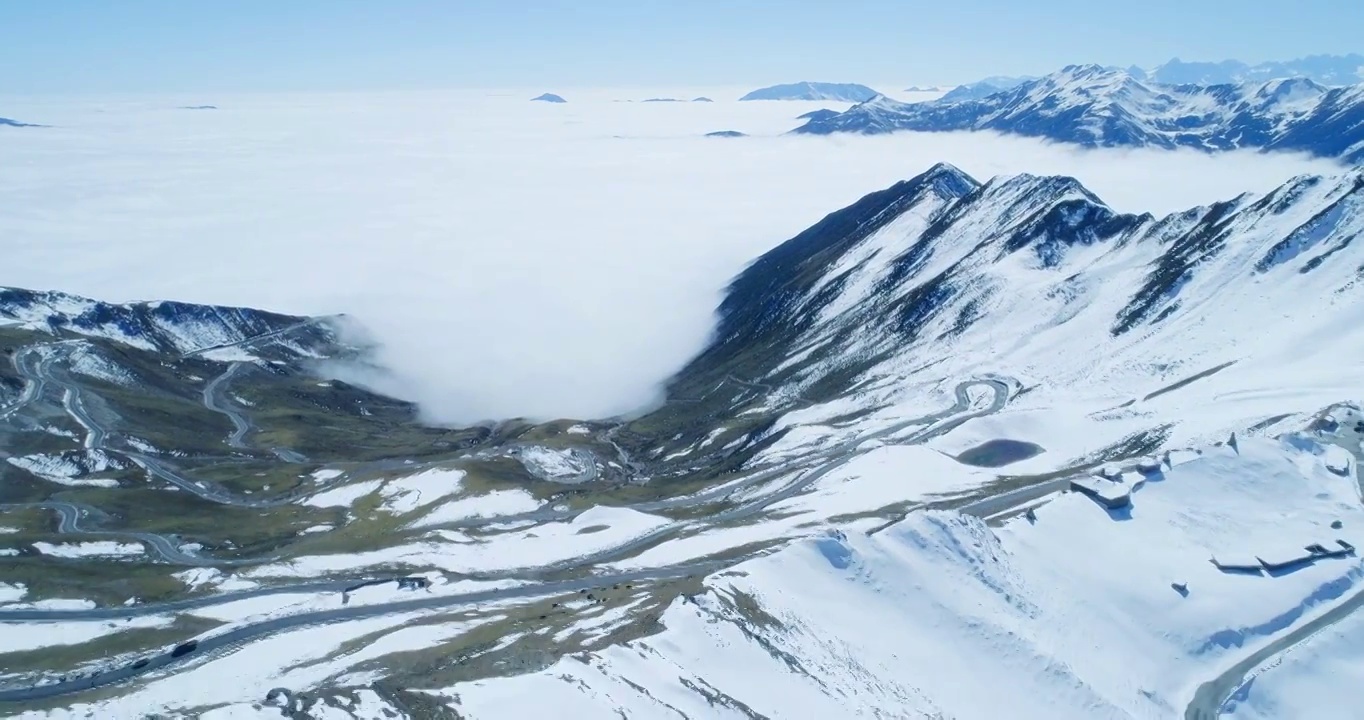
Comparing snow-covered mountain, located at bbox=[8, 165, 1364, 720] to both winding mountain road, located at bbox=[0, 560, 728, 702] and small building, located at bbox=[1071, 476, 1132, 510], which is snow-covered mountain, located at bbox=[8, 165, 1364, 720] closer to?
winding mountain road, located at bbox=[0, 560, 728, 702]

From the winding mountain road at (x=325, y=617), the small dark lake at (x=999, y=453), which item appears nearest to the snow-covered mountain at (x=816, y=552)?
the winding mountain road at (x=325, y=617)

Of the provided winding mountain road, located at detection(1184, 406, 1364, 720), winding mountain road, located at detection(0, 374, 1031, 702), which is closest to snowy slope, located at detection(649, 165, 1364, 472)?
winding mountain road, located at detection(0, 374, 1031, 702)

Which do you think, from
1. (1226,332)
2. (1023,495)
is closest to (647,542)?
(1023,495)

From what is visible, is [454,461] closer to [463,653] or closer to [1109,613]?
[463,653]

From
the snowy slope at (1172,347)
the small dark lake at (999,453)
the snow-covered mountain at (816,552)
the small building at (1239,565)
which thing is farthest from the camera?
the snowy slope at (1172,347)

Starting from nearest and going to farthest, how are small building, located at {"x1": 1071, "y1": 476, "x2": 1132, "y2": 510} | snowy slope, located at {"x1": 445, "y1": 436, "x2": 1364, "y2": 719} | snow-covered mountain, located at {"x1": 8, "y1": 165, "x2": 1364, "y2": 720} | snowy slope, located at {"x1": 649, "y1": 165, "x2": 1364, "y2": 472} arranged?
1. snowy slope, located at {"x1": 445, "y1": 436, "x2": 1364, "y2": 719}
2. snow-covered mountain, located at {"x1": 8, "y1": 165, "x2": 1364, "y2": 720}
3. small building, located at {"x1": 1071, "y1": 476, "x2": 1132, "y2": 510}
4. snowy slope, located at {"x1": 649, "y1": 165, "x2": 1364, "y2": 472}

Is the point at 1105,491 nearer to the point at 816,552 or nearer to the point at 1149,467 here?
the point at 1149,467

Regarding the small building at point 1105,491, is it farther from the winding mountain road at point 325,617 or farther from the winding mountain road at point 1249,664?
the winding mountain road at point 325,617
